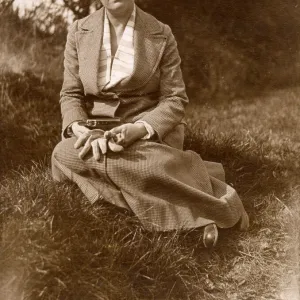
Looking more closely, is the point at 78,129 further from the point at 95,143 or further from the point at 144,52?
the point at 144,52

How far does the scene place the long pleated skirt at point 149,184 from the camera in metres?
1.94

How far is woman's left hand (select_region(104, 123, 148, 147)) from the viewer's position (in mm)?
1939

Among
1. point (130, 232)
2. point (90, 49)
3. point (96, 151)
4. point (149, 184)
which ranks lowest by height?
point (130, 232)

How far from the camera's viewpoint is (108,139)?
1.95 m

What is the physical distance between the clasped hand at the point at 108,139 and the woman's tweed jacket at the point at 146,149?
1.1 inches

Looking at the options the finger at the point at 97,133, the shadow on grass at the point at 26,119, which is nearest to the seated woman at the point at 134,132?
the finger at the point at 97,133

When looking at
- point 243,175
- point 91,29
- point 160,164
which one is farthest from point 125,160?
point 243,175

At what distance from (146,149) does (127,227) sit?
306 millimetres

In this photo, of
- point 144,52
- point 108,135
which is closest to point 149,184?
point 108,135

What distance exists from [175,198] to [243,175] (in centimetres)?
80

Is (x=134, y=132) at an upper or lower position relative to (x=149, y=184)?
upper

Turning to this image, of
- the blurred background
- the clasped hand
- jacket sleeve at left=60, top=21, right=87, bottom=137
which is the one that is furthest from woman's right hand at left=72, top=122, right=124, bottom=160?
the blurred background

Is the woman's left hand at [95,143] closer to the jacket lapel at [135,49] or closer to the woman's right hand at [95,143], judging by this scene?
the woman's right hand at [95,143]

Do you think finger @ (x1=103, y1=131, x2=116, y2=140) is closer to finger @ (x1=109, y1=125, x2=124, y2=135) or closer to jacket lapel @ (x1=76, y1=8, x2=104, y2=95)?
finger @ (x1=109, y1=125, x2=124, y2=135)
